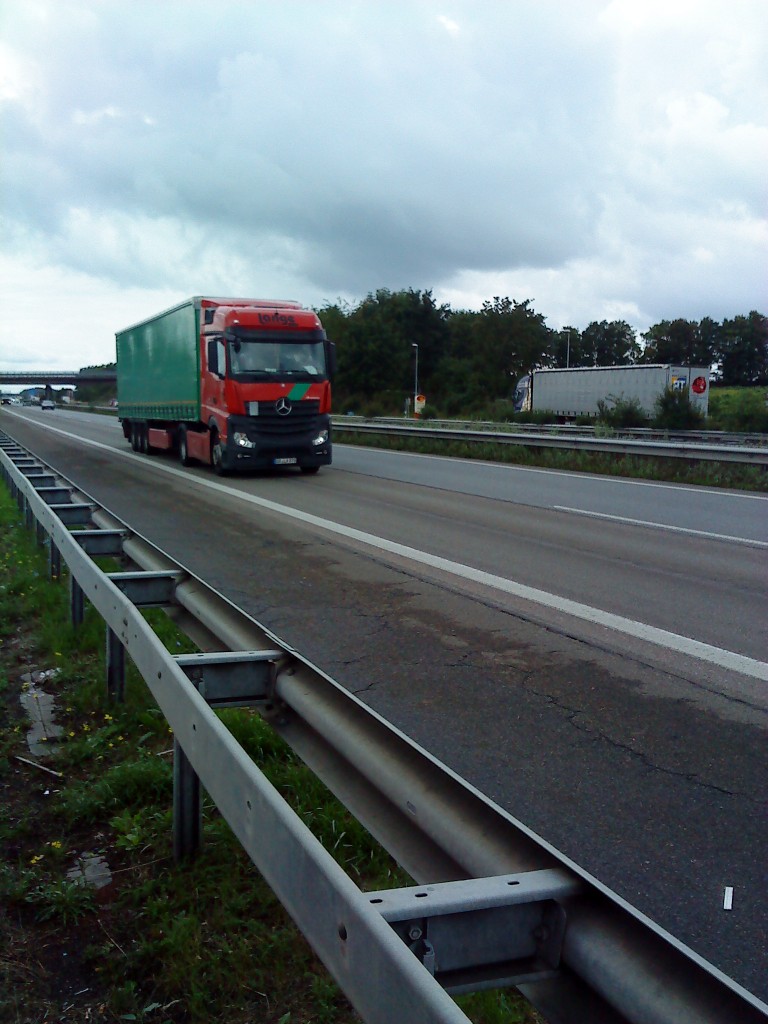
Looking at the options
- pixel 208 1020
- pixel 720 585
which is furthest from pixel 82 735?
pixel 720 585

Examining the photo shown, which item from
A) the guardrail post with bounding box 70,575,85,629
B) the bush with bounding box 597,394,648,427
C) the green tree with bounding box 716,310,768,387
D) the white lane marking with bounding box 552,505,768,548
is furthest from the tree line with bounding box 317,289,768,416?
the guardrail post with bounding box 70,575,85,629

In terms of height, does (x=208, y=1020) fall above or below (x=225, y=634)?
below

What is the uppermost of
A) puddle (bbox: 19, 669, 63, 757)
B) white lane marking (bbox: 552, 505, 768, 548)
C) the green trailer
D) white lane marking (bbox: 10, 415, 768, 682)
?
the green trailer

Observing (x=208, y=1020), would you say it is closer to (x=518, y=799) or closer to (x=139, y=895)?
(x=139, y=895)

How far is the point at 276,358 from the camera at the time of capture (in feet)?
62.7

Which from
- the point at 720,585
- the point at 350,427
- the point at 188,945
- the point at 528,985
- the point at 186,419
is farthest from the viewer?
the point at 350,427

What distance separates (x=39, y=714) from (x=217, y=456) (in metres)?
14.4

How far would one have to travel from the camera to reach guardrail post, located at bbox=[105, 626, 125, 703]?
5.39 m

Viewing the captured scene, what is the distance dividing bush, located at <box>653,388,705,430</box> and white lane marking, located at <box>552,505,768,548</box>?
22.8 m

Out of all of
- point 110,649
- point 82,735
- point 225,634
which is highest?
point 225,634

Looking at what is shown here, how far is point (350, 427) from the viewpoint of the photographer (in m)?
34.7

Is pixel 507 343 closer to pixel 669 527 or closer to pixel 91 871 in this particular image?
pixel 669 527

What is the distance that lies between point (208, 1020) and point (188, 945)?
0.37 m

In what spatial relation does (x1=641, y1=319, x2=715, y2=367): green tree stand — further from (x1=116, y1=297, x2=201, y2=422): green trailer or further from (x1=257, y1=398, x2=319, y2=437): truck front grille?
(x1=257, y1=398, x2=319, y2=437): truck front grille
